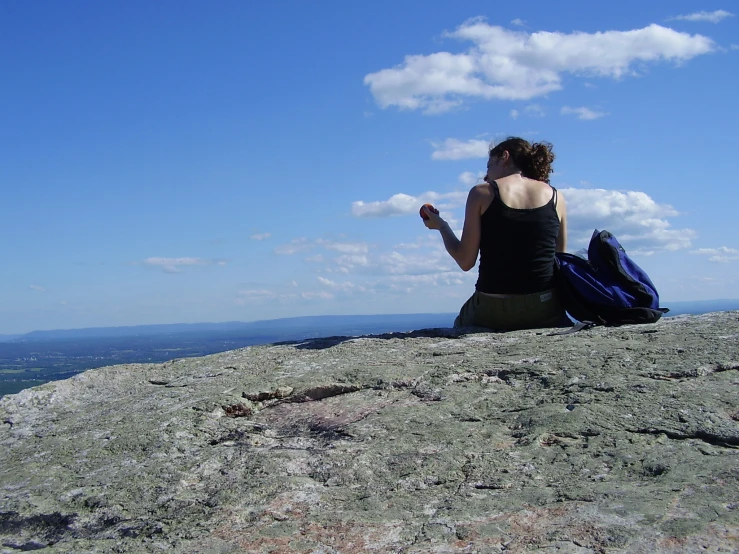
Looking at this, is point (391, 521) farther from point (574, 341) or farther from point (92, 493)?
point (574, 341)

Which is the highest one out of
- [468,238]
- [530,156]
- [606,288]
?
[530,156]

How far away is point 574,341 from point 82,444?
3748 mm

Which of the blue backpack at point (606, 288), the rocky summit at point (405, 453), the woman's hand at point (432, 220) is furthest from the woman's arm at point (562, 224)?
the rocky summit at point (405, 453)

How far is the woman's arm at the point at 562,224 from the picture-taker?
6479 mm

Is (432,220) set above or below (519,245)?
above

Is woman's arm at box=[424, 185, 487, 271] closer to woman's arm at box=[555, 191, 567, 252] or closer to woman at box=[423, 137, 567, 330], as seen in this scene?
woman at box=[423, 137, 567, 330]

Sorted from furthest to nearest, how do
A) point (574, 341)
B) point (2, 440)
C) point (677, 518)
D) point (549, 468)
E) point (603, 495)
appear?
1. point (574, 341)
2. point (2, 440)
3. point (549, 468)
4. point (603, 495)
5. point (677, 518)

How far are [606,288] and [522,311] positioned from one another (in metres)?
0.84

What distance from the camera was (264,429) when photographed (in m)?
4.12

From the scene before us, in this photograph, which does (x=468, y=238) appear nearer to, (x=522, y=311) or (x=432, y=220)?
(x=432, y=220)

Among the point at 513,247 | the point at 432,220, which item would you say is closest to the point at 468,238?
the point at 513,247

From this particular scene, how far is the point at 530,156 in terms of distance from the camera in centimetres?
657

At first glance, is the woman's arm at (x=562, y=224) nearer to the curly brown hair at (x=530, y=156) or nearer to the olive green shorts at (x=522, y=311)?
the curly brown hair at (x=530, y=156)

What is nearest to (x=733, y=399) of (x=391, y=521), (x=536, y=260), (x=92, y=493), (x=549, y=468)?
(x=549, y=468)
